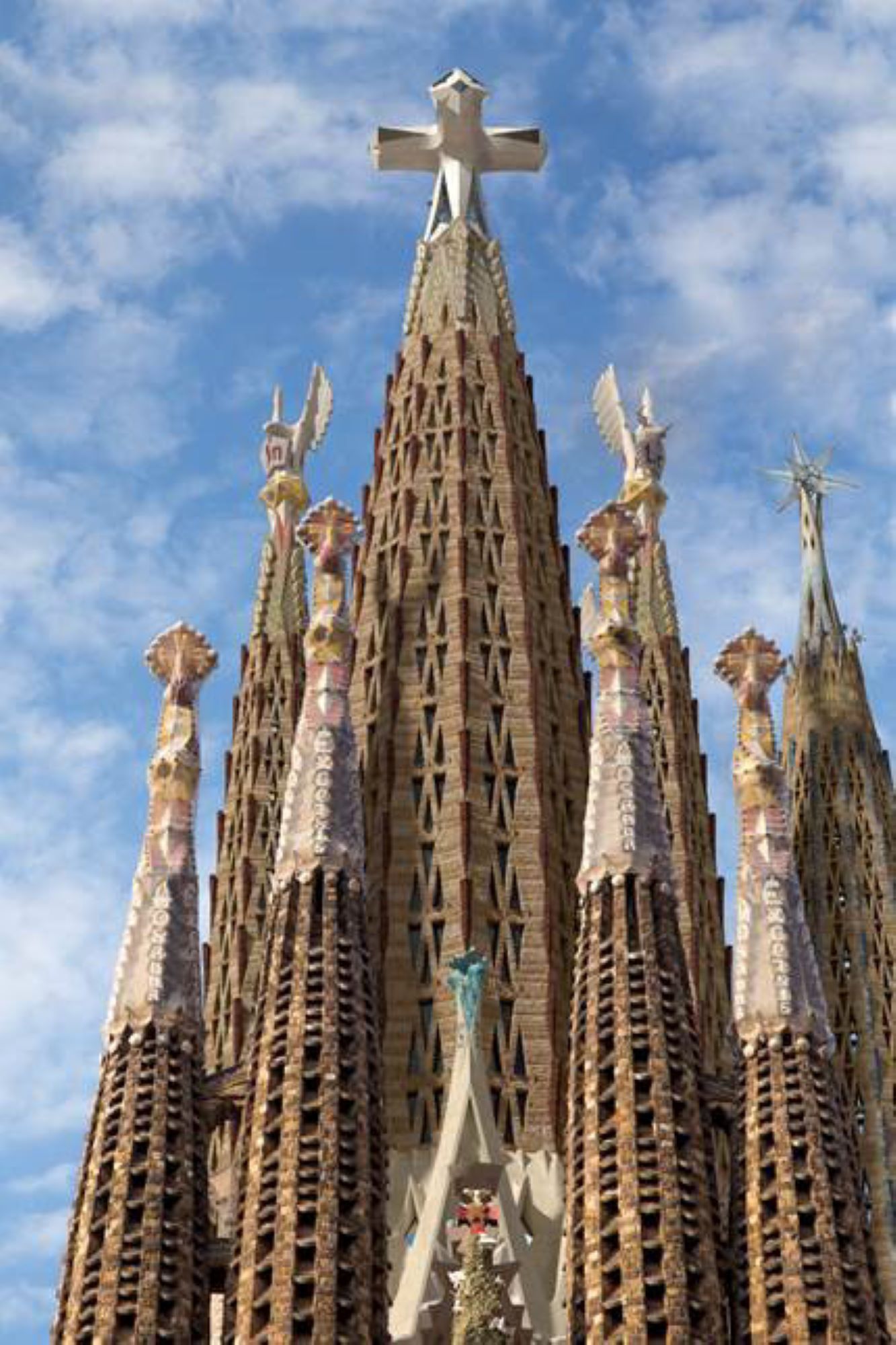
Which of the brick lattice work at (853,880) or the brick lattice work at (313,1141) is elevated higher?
the brick lattice work at (853,880)

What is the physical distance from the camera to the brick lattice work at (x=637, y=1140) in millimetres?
26141

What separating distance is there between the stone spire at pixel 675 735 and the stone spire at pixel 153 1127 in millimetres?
6021

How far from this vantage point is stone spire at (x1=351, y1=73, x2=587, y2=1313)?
31344mm

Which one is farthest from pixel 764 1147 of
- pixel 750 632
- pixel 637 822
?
pixel 750 632

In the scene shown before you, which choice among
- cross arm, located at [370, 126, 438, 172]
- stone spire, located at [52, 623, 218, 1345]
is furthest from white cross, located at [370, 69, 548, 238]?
stone spire, located at [52, 623, 218, 1345]

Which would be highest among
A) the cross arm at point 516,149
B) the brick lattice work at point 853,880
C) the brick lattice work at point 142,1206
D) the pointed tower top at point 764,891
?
the cross arm at point 516,149

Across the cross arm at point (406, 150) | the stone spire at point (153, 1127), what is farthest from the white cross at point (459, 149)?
the stone spire at point (153, 1127)

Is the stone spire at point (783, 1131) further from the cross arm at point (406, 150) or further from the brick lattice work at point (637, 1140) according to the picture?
the cross arm at point (406, 150)

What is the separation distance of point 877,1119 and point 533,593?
22.5 ft

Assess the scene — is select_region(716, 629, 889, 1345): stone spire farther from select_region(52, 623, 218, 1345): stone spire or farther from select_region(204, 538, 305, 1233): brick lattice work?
select_region(204, 538, 305, 1233): brick lattice work

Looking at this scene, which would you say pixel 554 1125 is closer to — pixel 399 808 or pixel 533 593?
pixel 399 808

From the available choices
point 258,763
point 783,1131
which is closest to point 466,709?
point 258,763

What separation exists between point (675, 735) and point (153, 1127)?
34.7ft

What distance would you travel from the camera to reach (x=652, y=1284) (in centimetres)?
2611
